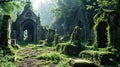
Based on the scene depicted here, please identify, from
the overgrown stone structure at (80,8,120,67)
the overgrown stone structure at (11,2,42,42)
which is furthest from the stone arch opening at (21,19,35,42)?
the overgrown stone structure at (80,8,120,67)

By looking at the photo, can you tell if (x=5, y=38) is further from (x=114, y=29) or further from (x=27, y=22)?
(x=27, y=22)

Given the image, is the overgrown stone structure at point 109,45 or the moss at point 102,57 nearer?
the moss at point 102,57

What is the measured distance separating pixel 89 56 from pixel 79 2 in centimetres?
3733

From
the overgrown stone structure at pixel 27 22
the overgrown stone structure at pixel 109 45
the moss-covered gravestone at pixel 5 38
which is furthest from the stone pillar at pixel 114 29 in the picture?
the overgrown stone structure at pixel 27 22

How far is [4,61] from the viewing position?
15.2 m

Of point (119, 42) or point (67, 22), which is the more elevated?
point (67, 22)

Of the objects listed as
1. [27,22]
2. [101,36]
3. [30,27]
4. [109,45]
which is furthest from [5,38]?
[30,27]

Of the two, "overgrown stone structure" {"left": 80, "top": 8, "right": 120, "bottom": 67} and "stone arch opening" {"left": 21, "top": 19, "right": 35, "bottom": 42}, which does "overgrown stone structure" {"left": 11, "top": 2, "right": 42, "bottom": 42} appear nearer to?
"stone arch opening" {"left": 21, "top": 19, "right": 35, "bottom": 42}

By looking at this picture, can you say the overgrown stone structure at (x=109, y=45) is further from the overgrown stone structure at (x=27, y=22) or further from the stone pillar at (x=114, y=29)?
the overgrown stone structure at (x=27, y=22)

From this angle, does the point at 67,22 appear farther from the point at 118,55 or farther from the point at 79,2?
the point at 118,55

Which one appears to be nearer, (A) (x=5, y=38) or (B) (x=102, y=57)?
(B) (x=102, y=57)

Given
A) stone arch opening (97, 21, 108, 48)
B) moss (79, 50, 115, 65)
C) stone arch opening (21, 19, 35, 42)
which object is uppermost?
stone arch opening (21, 19, 35, 42)

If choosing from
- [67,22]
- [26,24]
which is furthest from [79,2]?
[26,24]

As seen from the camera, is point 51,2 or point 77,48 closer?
point 77,48
